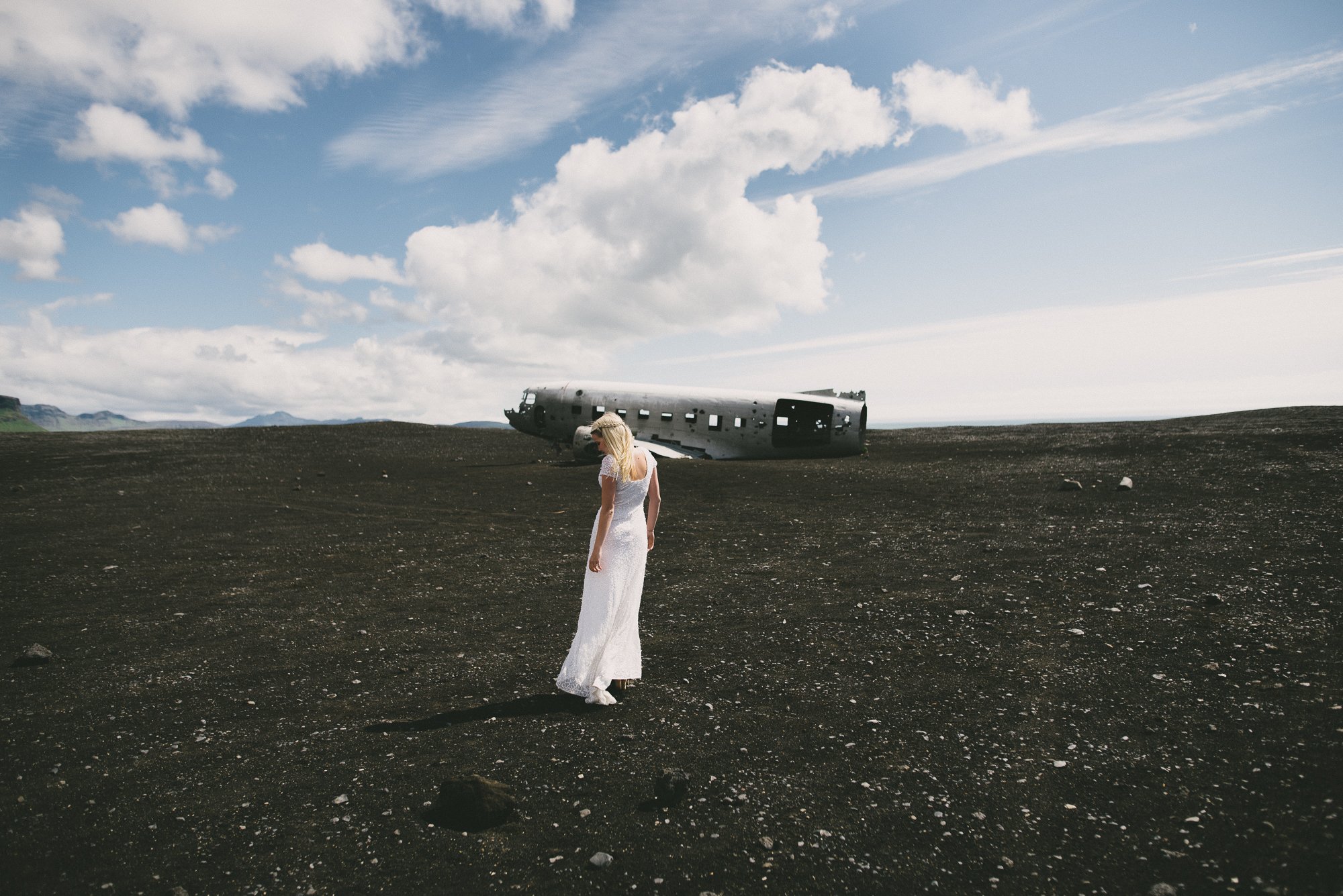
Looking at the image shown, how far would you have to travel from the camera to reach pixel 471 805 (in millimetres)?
4957

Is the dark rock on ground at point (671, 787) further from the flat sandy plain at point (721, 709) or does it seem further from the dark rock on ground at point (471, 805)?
the dark rock on ground at point (471, 805)

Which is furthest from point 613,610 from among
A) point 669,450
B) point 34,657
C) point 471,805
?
point 669,450

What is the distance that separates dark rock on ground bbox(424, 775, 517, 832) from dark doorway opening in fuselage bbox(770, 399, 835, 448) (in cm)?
2508

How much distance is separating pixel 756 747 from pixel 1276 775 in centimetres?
401

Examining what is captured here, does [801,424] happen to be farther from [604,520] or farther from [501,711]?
[501,711]

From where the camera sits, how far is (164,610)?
408 inches

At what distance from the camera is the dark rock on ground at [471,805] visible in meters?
4.93

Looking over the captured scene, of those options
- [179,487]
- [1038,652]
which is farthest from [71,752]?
[179,487]

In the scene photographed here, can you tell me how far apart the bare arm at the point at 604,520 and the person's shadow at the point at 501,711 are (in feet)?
4.77

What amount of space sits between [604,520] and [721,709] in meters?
2.30

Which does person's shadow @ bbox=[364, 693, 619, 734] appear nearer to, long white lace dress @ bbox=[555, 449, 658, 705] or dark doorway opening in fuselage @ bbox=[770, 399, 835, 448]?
long white lace dress @ bbox=[555, 449, 658, 705]

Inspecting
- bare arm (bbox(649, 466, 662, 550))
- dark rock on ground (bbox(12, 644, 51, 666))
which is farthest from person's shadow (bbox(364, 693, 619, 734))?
dark rock on ground (bbox(12, 644, 51, 666))

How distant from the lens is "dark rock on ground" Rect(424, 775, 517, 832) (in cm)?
493

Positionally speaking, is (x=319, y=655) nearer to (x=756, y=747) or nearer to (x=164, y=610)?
(x=164, y=610)
